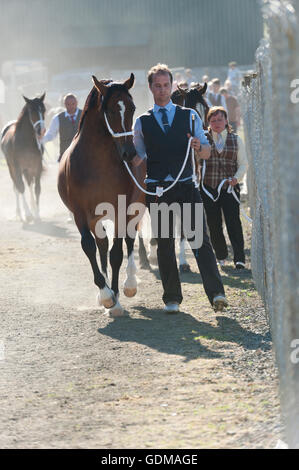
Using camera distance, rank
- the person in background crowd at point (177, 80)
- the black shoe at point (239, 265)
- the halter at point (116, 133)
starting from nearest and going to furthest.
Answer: the halter at point (116, 133)
the black shoe at point (239, 265)
the person in background crowd at point (177, 80)

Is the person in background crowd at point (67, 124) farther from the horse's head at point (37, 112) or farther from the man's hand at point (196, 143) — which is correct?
the man's hand at point (196, 143)

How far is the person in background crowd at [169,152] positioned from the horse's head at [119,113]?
0.11m

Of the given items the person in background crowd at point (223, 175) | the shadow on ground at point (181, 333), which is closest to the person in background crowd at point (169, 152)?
A: the shadow on ground at point (181, 333)

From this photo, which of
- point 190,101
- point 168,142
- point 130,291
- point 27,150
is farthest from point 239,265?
point 27,150

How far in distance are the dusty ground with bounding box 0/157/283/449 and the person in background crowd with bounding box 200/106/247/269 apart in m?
0.52

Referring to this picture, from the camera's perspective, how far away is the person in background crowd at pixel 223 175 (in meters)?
9.97

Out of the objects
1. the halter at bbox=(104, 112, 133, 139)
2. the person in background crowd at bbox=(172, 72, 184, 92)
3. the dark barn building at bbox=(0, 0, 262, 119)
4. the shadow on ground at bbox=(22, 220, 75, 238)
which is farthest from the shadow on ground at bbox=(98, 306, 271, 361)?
the dark barn building at bbox=(0, 0, 262, 119)

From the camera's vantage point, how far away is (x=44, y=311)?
28.4 feet

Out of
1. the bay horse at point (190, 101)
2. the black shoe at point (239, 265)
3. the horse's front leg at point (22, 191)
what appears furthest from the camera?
the horse's front leg at point (22, 191)

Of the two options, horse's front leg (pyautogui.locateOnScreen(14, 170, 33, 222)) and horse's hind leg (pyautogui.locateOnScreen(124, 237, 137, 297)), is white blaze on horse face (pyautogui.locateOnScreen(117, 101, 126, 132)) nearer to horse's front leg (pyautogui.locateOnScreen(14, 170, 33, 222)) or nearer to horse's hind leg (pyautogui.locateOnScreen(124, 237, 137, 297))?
horse's hind leg (pyautogui.locateOnScreen(124, 237, 137, 297))

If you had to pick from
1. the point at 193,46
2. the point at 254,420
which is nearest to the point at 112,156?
the point at 254,420

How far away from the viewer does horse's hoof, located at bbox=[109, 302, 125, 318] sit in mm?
8188

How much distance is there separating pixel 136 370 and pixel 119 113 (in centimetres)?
252
